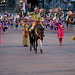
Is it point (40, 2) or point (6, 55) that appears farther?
point (40, 2)

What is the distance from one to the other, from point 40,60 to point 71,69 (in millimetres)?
2629

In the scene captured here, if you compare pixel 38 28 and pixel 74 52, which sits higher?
pixel 38 28

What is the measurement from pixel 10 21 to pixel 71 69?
32821 millimetres

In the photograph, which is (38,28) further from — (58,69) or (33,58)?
(58,69)

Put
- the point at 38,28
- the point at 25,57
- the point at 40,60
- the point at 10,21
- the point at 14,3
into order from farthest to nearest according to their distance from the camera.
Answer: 1. the point at 14,3
2. the point at 10,21
3. the point at 38,28
4. the point at 25,57
5. the point at 40,60

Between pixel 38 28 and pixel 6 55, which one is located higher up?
pixel 38 28

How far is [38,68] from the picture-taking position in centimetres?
1428

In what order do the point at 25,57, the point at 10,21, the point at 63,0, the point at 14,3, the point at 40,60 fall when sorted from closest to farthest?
the point at 40,60, the point at 25,57, the point at 10,21, the point at 63,0, the point at 14,3

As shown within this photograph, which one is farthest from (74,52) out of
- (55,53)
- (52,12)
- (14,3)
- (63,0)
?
(14,3)

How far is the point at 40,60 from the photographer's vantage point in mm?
16438

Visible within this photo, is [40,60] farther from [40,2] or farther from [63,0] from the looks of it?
[40,2]

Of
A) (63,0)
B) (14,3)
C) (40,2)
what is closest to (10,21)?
(63,0)

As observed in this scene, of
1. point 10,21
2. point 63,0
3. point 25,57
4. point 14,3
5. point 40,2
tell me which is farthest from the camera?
point 14,3

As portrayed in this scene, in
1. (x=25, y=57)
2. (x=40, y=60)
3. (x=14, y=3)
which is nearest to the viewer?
(x=40, y=60)
